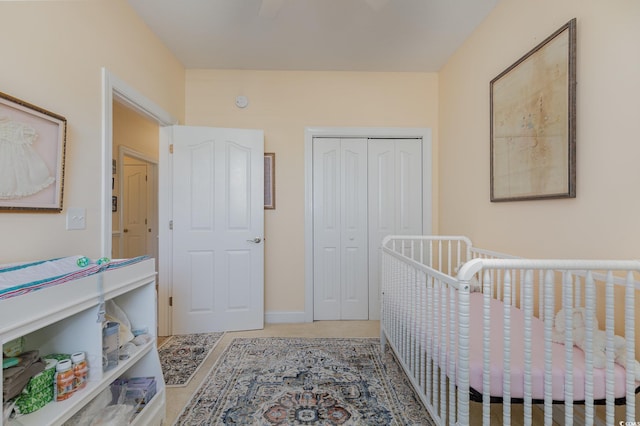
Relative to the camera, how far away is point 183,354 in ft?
6.86

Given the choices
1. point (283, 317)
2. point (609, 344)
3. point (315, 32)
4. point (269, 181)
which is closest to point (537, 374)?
point (609, 344)

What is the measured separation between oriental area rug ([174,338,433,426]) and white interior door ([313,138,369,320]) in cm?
60

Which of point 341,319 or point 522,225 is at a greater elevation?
point 522,225

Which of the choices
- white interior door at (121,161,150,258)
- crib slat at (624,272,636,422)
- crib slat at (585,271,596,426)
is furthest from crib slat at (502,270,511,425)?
white interior door at (121,161,150,258)

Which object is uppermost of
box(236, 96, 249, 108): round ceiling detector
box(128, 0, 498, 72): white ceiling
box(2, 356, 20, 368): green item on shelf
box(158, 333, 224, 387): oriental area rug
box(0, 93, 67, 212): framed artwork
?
box(128, 0, 498, 72): white ceiling

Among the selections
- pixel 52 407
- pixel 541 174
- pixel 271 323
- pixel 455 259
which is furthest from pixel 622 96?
pixel 271 323

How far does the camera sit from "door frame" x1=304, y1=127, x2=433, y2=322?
2.71m

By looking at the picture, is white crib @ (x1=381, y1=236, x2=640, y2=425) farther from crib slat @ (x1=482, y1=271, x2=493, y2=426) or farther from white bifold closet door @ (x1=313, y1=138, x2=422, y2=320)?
white bifold closet door @ (x1=313, y1=138, x2=422, y2=320)

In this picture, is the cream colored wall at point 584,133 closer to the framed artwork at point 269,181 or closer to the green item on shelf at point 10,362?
the framed artwork at point 269,181

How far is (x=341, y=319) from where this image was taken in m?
2.77

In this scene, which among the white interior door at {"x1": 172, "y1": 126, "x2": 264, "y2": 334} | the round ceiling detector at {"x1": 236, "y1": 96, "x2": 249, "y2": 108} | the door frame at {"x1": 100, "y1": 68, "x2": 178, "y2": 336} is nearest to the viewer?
the door frame at {"x1": 100, "y1": 68, "x2": 178, "y2": 336}

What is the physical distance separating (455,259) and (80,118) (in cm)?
285

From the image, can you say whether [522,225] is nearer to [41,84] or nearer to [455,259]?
[455,259]

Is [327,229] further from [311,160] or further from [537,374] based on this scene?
[537,374]
